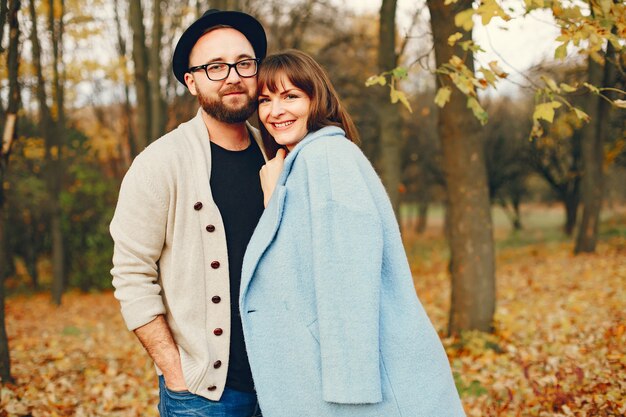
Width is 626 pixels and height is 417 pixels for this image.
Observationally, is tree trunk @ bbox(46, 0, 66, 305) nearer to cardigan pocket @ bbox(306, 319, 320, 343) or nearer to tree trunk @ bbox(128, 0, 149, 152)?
tree trunk @ bbox(128, 0, 149, 152)

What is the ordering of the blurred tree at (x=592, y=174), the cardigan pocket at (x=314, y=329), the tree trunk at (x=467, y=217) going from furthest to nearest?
1. the blurred tree at (x=592, y=174)
2. the tree trunk at (x=467, y=217)
3. the cardigan pocket at (x=314, y=329)

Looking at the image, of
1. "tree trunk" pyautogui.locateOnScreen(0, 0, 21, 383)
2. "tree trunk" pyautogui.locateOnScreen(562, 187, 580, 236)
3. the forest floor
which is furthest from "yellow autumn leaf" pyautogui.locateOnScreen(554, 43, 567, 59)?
"tree trunk" pyautogui.locateOnScreen(562, 187, 580, 236)

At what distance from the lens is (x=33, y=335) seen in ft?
26.7

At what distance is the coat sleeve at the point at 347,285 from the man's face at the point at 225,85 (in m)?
0.71

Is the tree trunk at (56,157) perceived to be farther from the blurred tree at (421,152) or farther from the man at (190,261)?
the blurred tree at (421,152)

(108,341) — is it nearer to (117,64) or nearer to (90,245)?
(90,245)

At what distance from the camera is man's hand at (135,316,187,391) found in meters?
2.30

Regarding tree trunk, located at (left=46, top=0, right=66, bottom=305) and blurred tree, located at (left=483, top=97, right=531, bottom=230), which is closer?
tree trunk, located at (left=46, top=0, right=66, bottom=305)

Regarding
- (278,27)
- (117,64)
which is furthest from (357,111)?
(117,64)

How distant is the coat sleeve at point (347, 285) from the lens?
1922 millimetres

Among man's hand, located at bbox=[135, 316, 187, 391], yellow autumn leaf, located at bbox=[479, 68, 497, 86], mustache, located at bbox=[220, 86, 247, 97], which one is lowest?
man's hand, located at bbox=[135, 316, 187, 391]

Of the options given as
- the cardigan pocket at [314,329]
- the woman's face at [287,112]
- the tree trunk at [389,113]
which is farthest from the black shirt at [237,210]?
the tree trunk at [389,113]

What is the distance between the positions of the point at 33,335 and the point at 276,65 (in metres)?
7.34

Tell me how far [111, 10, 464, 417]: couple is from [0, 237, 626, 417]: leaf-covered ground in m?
2.30
